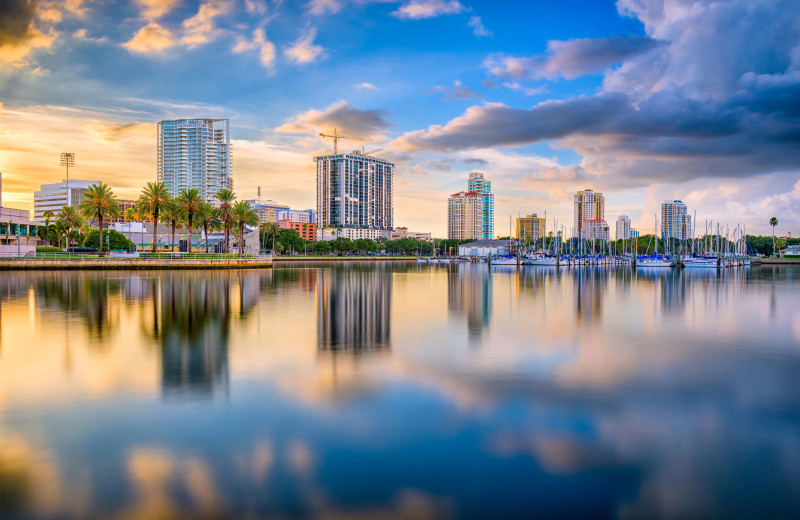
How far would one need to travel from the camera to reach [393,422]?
10.2 meters

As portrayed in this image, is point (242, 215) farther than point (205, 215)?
Yes

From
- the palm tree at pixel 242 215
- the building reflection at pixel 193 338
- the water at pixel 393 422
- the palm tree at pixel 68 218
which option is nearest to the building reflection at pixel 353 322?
the water at pixel 393 422

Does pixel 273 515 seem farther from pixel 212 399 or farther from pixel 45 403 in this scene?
pixel 45 403

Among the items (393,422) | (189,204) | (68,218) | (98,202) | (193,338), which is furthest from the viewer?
(68,218)

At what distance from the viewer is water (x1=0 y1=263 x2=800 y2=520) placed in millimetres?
7195

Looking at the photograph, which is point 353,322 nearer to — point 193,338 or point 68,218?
point 193,338

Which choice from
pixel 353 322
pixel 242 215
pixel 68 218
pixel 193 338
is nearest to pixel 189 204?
pixel 242 215

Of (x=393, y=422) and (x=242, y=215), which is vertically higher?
(x=242, y=215)

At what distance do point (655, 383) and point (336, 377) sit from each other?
28.3 ft

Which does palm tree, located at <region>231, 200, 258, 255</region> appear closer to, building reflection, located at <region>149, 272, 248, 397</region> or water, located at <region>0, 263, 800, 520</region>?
building reflection, located at <region>149, 272, 248, 397</region>

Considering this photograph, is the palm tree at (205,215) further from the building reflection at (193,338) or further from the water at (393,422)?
the water at (393,422)

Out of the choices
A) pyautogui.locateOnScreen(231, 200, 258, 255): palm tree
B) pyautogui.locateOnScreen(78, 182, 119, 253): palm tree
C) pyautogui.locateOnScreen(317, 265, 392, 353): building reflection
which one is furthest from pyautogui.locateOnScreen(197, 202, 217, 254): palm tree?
pyautogui.locateOnScreen(317, 265, 392, 353): building reflection

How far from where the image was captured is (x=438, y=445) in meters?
9.05

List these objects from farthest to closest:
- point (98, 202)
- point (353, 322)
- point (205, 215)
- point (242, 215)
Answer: point (242, 215), point (205, 215), point (98, 202), point (353, 322)
